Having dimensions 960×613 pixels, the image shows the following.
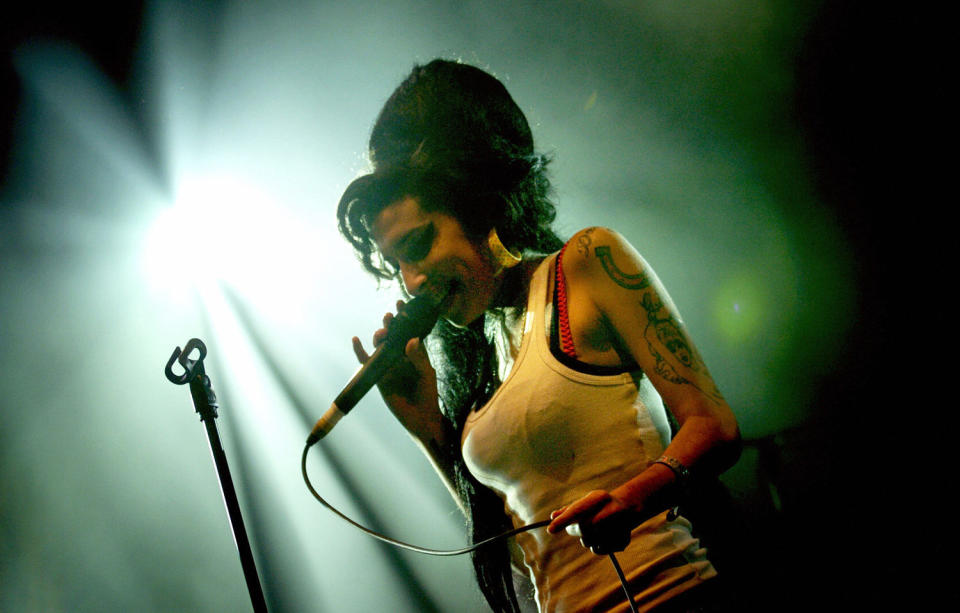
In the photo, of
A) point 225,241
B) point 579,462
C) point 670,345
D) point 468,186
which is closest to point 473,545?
point 579,462

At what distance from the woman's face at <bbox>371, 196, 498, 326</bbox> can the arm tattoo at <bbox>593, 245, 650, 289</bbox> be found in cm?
30

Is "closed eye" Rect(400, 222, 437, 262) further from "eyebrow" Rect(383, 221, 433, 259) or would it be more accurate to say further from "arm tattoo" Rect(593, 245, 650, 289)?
"arm tattoo" Rect(593, 245, 650, 289)

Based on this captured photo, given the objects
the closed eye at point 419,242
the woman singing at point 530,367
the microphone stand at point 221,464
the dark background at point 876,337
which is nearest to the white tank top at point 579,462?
the woman singing at point 530,367

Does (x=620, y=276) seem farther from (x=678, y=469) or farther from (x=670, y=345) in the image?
(x=678, y=469)

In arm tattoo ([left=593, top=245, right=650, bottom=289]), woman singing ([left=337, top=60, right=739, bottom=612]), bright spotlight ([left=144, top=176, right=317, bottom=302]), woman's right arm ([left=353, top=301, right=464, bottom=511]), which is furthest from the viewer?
bright spotlight ([left=144, top=176, right=317, bottom=302])

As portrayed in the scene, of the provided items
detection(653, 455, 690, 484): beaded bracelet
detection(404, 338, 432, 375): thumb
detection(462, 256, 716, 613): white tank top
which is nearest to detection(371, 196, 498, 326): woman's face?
detection(404, 338, 432, 375): thumb

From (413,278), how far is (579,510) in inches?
24.6

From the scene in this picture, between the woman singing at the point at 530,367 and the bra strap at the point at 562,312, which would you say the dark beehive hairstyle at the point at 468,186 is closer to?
the woman singing at the point at 530,367

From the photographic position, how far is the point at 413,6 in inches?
82.7

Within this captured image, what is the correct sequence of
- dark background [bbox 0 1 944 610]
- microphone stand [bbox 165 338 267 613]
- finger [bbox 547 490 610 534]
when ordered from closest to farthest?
1. finger [bbox 547 490 610 534]
2. microphone stand [bbox 165 338 267 613]
3. dark background [bbox 0 1 944 610]

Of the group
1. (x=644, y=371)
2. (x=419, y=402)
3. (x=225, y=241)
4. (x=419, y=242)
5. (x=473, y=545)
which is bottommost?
(x=473, y=545)

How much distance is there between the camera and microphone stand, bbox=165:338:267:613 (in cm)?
88

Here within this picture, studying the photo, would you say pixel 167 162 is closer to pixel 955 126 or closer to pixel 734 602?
pixel 734 602

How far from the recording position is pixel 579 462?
76 centimetres
